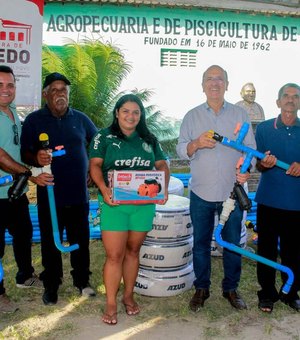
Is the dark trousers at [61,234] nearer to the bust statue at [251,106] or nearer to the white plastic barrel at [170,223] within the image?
the white plastic barrel at [170,223]

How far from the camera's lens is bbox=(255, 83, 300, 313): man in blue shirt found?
3791 millimetres

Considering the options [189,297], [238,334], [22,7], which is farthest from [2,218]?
[22,7]

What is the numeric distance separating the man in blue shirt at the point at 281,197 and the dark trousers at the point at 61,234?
1591 millimetres

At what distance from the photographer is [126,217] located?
360 centimetres

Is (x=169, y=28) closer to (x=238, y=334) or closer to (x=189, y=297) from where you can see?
(x=189, y=297)

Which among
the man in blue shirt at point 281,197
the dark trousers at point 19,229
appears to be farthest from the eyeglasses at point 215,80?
the dark trousers at point 19,229

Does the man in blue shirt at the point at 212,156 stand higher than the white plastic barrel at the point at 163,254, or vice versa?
the man in blue shirt at the point at 212,156

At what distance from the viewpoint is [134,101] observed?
360cm

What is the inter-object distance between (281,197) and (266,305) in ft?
3.22

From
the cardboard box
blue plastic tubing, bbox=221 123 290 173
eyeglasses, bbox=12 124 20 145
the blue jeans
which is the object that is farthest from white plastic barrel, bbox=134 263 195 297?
eyeglasses, bbox=12 124 20 145

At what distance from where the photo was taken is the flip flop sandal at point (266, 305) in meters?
4.01

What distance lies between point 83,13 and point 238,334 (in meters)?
8.29

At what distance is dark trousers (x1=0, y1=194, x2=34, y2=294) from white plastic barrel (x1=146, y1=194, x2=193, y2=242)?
1152mm

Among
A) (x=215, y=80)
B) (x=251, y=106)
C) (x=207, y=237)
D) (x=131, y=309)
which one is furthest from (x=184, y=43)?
(x=131, y=309)
